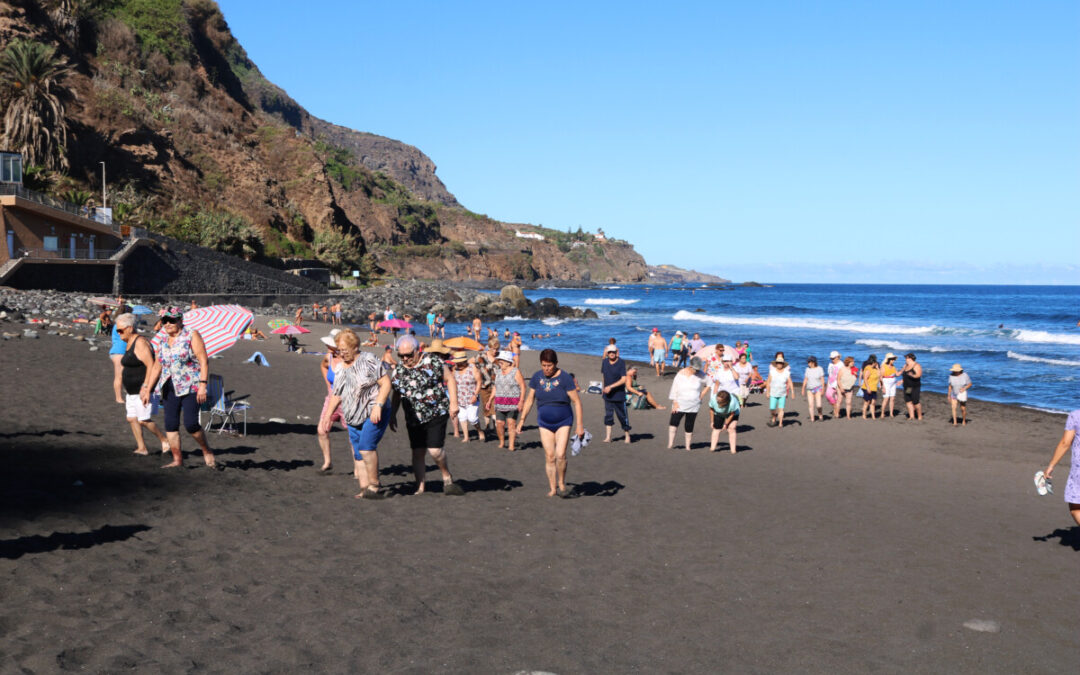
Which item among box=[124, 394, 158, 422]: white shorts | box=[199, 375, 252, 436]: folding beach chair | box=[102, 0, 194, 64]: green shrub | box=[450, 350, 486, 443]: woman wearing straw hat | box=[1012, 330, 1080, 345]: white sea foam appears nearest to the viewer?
box=[124, 394, 158, 422]: white shorts

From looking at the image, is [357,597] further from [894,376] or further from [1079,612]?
[894,376]

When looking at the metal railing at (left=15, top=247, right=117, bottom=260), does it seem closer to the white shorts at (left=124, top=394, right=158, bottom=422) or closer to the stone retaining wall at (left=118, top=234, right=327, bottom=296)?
the stone retaining wall at (left=118, top=234, right=327, bottom=296)

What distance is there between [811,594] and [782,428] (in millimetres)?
9608

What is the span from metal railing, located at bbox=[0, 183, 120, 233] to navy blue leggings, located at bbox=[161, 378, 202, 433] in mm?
31743

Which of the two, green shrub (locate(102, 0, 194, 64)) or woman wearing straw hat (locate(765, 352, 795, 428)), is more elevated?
green shrub (locate(102, 0, 194, 64))

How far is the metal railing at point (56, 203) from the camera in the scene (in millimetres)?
33312

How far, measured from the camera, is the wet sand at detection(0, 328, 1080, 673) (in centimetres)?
459

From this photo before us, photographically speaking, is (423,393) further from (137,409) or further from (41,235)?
(41,235)

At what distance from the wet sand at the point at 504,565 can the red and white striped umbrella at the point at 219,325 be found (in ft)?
4.24

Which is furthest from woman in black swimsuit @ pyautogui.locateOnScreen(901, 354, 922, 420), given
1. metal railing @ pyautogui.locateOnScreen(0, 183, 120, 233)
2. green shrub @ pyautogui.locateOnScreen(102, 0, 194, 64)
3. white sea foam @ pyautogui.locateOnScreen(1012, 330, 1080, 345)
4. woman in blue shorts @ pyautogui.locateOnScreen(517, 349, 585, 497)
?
green shrub @ pyautogui.locateOnScreen(102, 0, 194, 64)

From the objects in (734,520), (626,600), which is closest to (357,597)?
(626,600)

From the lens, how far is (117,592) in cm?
495

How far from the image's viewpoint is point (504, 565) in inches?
243

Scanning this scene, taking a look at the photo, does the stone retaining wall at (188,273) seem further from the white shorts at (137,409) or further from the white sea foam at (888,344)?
the white shorts at (137,409)
